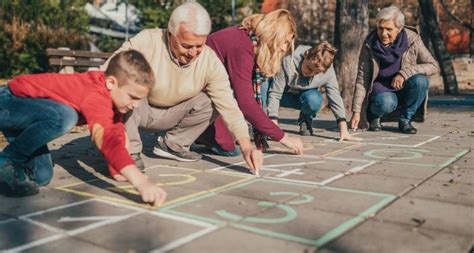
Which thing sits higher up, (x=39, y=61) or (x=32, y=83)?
(x=32, y=83)

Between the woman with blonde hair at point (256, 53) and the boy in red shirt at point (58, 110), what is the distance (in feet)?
3.60

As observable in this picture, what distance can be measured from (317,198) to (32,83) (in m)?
1.81

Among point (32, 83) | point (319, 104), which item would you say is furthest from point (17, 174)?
point (319, 104)

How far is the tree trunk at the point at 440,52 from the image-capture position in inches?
524

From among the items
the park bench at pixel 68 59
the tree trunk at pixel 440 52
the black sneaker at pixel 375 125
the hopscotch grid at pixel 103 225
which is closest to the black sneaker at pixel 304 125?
the black sneaker at pixel 375 125

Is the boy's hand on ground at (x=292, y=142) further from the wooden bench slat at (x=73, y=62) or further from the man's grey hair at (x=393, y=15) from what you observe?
the wooden bench slat at (x=73, y=62)

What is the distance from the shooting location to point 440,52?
13.5m

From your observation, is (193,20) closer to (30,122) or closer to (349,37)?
(30,122)

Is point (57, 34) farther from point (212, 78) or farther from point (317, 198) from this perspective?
point (317, 198)

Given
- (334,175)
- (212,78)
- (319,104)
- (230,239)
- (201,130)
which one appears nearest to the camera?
(230,239)

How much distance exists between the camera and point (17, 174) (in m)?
3.04

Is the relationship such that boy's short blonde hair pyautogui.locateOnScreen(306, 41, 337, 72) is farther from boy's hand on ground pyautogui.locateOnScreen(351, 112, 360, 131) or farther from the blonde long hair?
the blonde long hair

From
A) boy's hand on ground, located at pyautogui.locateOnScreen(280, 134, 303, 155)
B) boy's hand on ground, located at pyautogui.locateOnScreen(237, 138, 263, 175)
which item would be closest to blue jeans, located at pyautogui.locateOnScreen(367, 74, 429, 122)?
boy's hand on ground, located at pyautogui.locateOnScreen(280, 134, 303, 155)

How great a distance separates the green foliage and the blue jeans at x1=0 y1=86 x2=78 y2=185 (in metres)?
14.9
